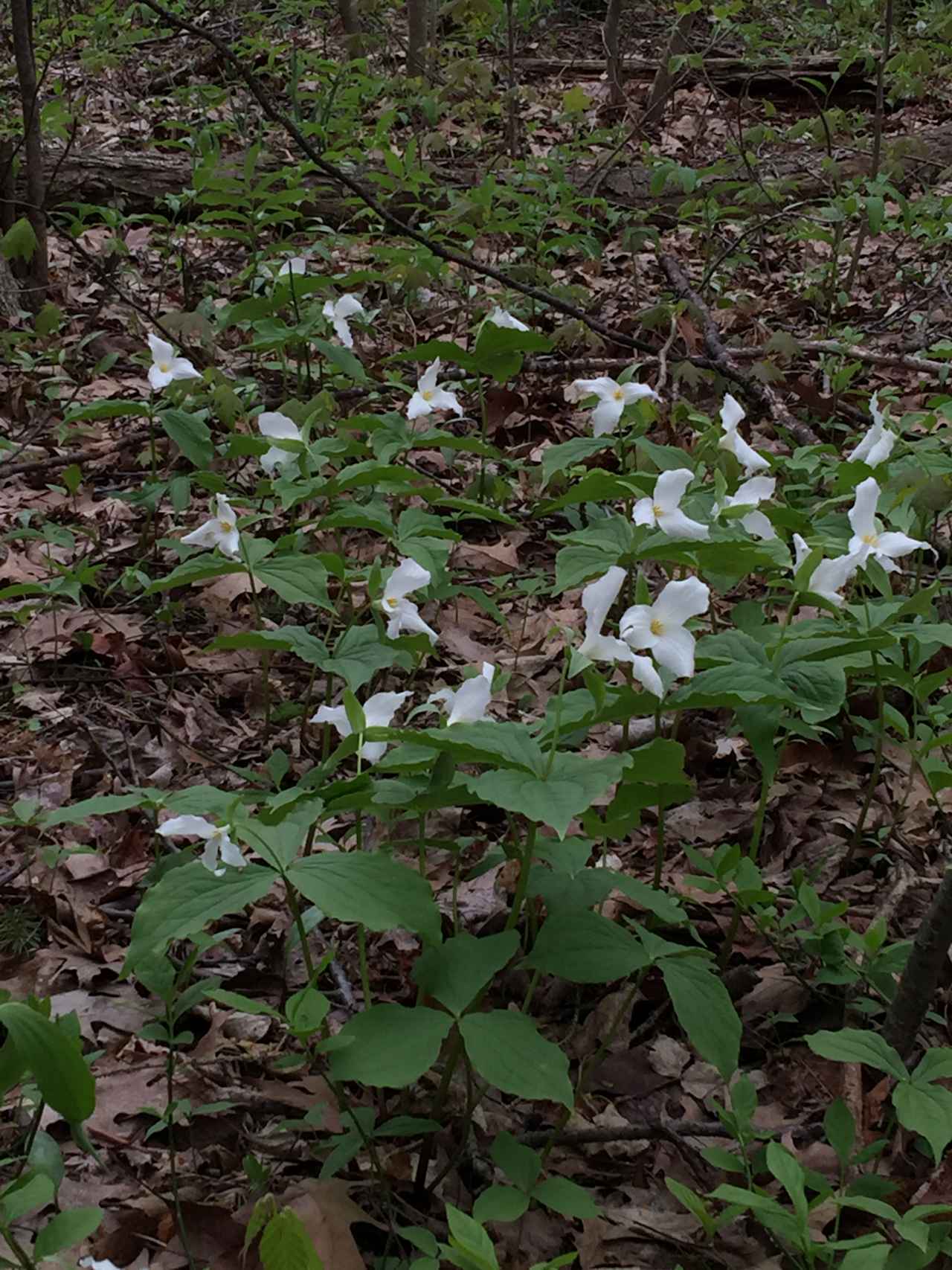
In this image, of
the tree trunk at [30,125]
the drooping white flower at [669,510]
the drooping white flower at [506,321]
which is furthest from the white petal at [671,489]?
the tree trunk at [30,125]

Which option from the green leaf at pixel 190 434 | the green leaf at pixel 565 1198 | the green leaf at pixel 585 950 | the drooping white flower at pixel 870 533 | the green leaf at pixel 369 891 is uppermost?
the drooping white flower at pixel 870 533

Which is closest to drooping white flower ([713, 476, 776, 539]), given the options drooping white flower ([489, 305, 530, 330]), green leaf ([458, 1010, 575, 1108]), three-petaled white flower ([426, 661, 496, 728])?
three-petaled white flower ([426, 661, 496, 728])

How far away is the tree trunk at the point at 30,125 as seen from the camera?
→ 4.21m

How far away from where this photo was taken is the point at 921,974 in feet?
4.97

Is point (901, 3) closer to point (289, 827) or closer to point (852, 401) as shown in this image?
point (852, 401)

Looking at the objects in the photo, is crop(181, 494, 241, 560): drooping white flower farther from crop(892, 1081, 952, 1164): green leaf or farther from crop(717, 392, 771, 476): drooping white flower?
crop(892, 1081, 952, 1164): green leaf

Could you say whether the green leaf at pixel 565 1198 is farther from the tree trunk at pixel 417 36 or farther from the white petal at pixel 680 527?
the tree trunk at pixel 417 36

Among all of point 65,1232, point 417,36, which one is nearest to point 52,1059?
point 65,1232

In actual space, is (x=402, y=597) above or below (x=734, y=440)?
below

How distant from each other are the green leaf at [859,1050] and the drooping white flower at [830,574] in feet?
2.23

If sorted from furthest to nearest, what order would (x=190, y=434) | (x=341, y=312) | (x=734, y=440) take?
1. (x=341, y=312)
2. (x=190, y=434)
3. (x=734, y=440)

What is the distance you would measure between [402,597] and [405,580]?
9 cm

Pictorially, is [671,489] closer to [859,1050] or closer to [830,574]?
[830,574]

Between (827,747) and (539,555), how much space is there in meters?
1.17
